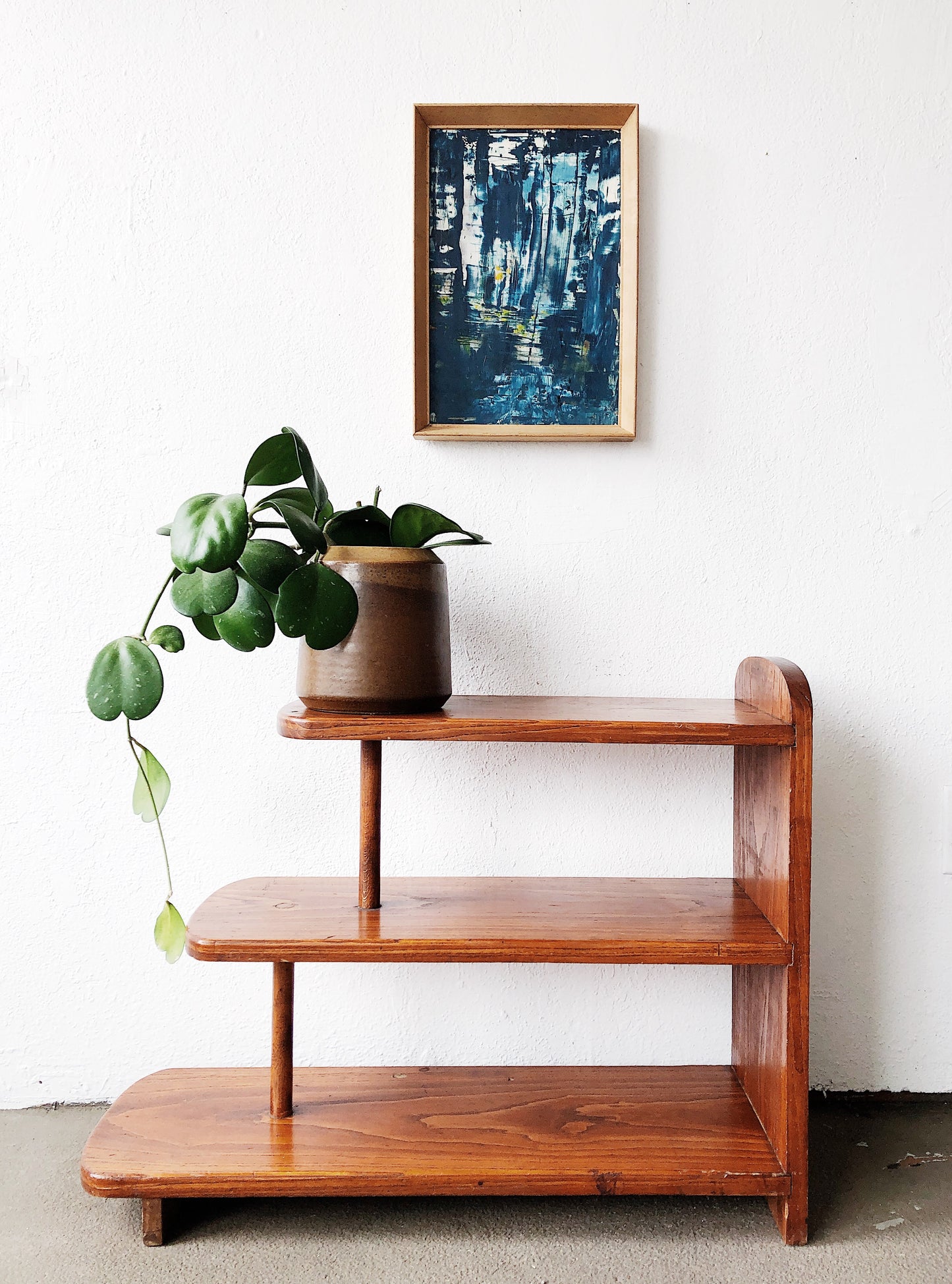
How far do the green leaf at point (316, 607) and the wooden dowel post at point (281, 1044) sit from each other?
1.52 ft

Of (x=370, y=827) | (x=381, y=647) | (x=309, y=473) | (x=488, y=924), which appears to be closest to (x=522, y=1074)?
(x=488, y=924)

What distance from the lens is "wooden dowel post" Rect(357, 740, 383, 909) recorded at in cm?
119

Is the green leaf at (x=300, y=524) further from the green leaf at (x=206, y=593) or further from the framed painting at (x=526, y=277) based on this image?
the framed painting at (x=526, y=277)

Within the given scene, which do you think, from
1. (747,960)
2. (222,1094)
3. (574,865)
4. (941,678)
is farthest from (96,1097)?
(941,678)

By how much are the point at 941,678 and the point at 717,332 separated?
2.05 feet

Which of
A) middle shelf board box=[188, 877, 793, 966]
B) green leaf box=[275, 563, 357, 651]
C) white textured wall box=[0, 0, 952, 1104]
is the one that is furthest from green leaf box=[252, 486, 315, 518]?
middle shelf board box=[188, 877, 793, 966]

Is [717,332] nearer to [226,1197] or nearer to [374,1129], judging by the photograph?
[374,1129]

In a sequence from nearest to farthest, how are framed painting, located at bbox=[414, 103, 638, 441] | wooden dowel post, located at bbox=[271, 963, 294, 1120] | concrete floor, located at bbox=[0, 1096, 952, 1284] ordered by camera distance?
concrete floor, located at bbox=[0, 1096, 952, 1284], wooden dowel post, located at bbox=[271, 963, 294, 1120], framed painting, located at bbox=[414, 103, 638, 441]

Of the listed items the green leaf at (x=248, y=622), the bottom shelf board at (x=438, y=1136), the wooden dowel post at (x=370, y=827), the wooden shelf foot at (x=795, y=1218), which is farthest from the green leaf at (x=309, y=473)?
the wooden shelf foot at (x=795, y=1218)

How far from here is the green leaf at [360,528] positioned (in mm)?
1114

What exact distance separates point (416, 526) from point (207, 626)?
296 millimetres

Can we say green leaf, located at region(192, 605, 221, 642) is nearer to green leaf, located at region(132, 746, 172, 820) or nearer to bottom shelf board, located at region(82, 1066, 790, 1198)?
green leaf, located at region(132, 746, 172, 820)

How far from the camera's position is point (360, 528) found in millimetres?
1126

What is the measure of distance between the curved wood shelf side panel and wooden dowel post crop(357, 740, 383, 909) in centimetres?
51
